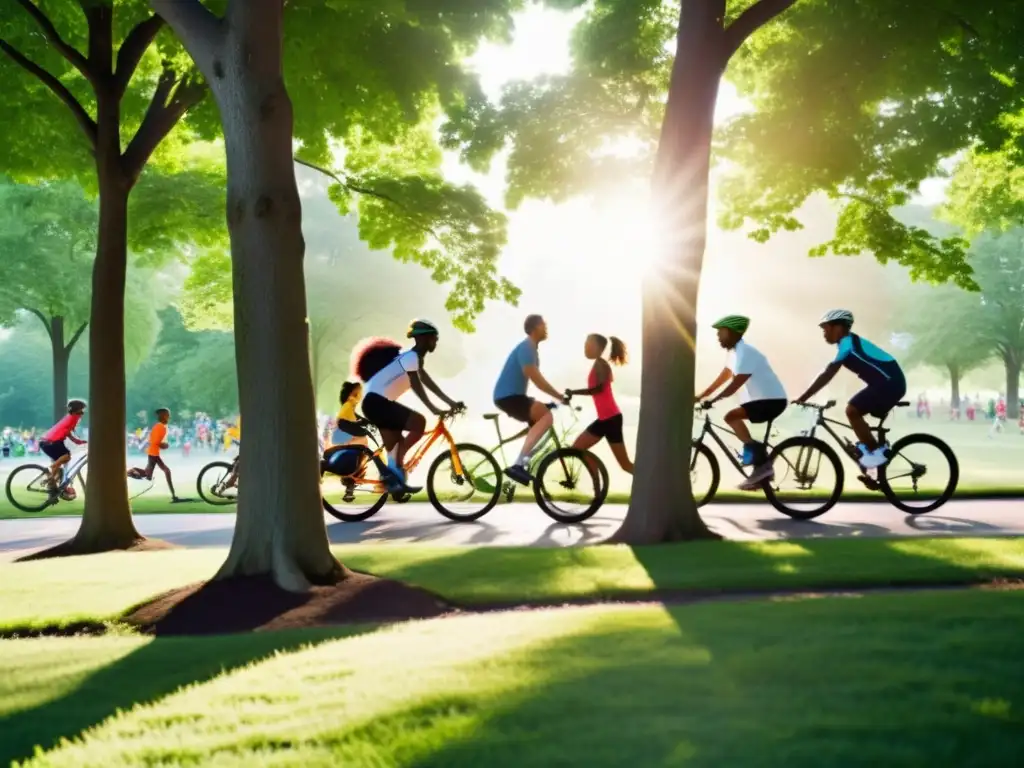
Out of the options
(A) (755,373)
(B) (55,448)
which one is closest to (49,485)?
(B) (55,448)

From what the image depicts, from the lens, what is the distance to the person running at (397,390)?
1187 centimetres

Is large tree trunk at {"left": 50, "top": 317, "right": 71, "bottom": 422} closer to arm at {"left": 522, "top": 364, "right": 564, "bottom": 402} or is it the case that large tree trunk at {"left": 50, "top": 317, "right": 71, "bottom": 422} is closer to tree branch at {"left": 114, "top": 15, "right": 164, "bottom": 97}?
tree branch at {"left": 114, "top": 15, "right": 164, "bottom": 97}

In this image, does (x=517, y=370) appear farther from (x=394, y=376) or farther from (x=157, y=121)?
(x=157, y=121)

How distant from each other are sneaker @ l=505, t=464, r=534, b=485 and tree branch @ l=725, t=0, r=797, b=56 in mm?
5184

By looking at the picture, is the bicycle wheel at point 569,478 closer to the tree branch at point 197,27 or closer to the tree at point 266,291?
the tree at point 266,291

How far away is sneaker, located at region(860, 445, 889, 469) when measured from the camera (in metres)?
12.3

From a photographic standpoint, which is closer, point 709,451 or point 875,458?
point 875,458

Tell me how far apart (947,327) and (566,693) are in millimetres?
64572

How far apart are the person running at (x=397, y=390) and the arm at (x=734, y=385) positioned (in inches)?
118

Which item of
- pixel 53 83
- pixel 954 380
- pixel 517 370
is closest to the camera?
pixel 517 370

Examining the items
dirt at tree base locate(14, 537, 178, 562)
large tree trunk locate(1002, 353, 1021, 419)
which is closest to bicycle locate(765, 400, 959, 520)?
dirt at tree base locate(14, 537, 178, 562)

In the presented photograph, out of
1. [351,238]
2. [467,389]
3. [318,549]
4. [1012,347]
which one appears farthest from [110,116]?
[467,389]

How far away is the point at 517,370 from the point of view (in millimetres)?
12047

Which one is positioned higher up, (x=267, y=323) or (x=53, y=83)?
(x=53, y=83)
